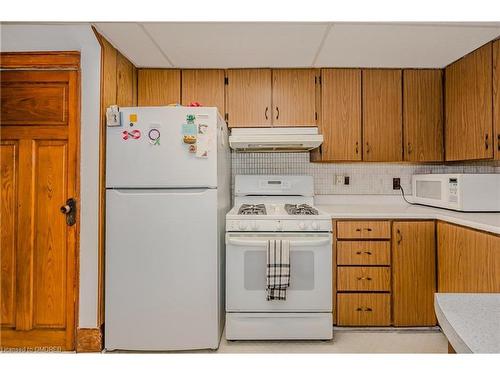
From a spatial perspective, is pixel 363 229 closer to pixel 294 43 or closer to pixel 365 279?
pixel 365 279

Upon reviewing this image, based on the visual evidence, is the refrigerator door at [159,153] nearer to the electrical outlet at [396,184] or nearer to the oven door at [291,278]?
the oven door at [291,278]

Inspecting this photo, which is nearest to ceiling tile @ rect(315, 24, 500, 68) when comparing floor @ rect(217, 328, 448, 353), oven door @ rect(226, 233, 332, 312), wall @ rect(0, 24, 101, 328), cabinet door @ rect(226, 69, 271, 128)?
cabinet door @ rect(226, 69, 271, 128)

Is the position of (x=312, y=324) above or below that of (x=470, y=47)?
below

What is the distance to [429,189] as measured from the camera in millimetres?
2629

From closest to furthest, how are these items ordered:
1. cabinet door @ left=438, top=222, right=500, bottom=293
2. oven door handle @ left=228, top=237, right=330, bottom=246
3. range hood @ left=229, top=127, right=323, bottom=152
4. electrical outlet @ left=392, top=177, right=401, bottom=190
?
cabinet door @ left=438, top=222, right=500, bottom=293 < oven door handle @ left=228, top=237, right=330, bottom=246 < range hood @ left=229, top=127, right=323, bottom=152 < electrical outlet @ left=392, top=177, right=401, bottom=190

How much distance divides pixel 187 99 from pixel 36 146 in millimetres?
1154

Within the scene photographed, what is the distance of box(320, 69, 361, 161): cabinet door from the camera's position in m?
2.70

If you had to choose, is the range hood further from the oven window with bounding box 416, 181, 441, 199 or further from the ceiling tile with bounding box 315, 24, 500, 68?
the oven window with bounding box 416, 181, 441, 199

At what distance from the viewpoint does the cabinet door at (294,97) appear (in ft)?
8.90

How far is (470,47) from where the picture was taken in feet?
7.55

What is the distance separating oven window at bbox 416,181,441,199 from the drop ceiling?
966mm

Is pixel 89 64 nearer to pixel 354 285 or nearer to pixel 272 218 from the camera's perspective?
pixel 272 218

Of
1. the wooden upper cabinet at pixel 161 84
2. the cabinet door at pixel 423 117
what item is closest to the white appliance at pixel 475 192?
the cabinet door at pixel 423 117

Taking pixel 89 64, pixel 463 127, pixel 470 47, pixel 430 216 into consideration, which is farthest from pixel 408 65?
pixel 89 64
